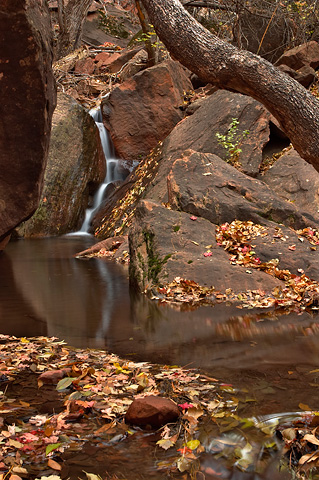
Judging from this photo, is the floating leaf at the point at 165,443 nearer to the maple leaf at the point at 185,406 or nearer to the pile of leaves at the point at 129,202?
the maple leaf at the point at 185,406

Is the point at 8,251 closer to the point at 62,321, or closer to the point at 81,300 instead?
the point at 81,300

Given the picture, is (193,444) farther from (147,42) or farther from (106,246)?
(147,42)

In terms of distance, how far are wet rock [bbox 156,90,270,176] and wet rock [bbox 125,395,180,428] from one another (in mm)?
9600

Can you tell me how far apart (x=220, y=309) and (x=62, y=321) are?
1.93 m

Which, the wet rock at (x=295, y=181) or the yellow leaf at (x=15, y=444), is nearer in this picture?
the yellow leaf at (x=15, y=444)

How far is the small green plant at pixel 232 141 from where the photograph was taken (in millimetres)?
12484

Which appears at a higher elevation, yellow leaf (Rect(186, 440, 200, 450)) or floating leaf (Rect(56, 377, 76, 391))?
yellow leaf (Rect(186, 440, 200, 450))

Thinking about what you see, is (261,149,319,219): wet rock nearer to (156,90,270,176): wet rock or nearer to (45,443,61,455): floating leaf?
(156,90,270,176): wet rock

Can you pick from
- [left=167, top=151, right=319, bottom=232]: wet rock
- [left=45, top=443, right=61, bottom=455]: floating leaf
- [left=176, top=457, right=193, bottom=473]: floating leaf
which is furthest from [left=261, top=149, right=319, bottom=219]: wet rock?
[left=45, top=443, right=61, bottom=455]: floating leaf

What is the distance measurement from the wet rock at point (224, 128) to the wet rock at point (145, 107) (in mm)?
2792

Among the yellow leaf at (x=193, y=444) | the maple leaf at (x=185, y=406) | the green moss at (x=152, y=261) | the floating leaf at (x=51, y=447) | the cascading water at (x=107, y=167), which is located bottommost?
the cascading water at (x=107, y=167)

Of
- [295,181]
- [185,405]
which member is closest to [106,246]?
[295,181]

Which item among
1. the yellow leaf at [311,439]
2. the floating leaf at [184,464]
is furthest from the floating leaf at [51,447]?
the yellow leaf at [311,439]

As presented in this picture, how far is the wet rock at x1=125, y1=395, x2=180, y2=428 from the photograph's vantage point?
134 inches
